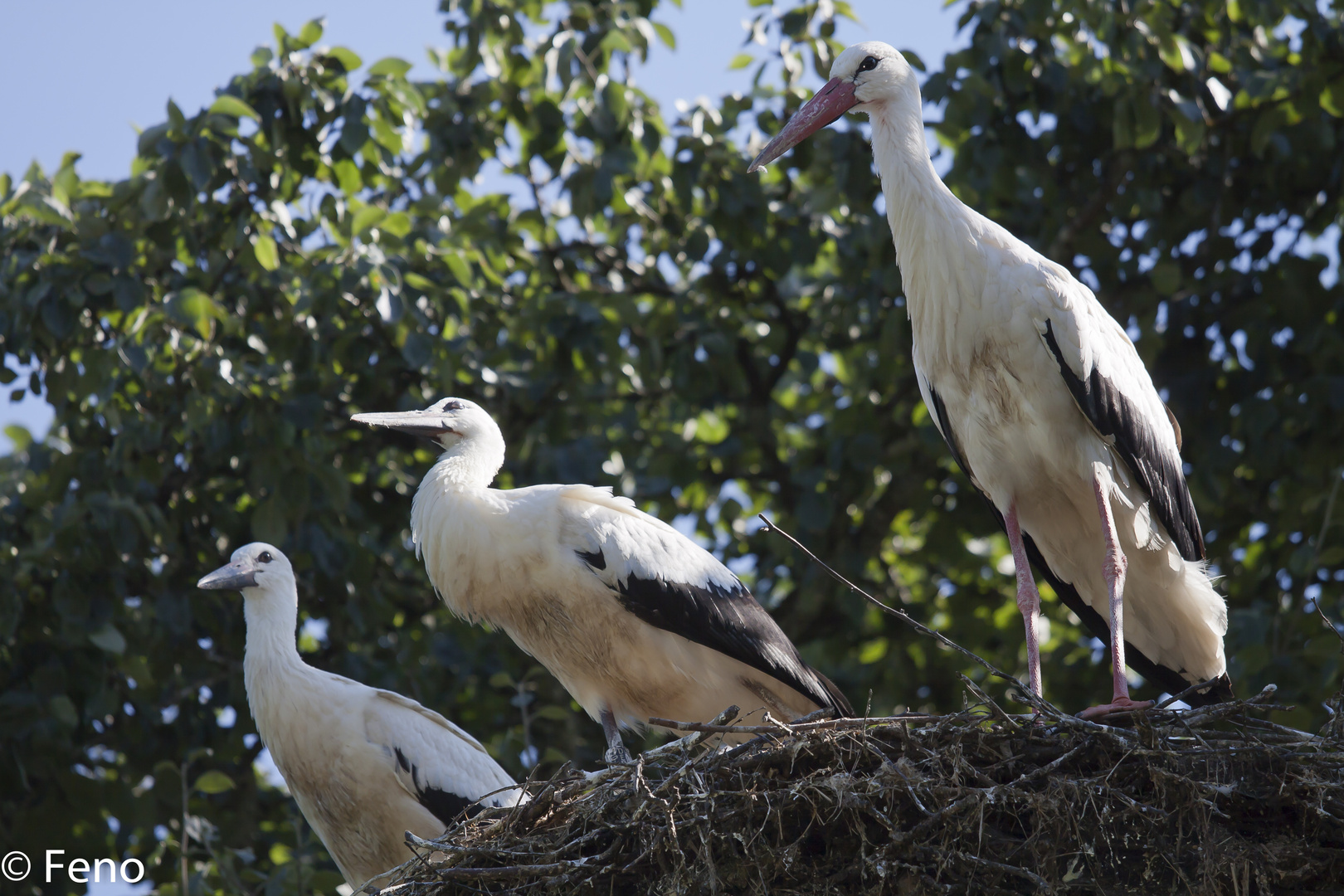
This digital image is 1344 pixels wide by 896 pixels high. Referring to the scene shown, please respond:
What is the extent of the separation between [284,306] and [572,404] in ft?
4.90

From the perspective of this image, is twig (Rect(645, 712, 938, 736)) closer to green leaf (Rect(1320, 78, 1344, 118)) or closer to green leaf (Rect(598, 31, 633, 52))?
green leaf (Rect(598, 31, 633, 52))

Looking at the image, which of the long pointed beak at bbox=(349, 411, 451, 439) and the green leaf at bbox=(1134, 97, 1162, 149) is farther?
the green leaf at bbox=(1134, 97, 1162, 149)

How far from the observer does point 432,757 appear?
5.25 m

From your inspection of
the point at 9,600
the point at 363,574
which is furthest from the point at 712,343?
Answer: the point at 9,600

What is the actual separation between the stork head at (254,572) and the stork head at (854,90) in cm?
257

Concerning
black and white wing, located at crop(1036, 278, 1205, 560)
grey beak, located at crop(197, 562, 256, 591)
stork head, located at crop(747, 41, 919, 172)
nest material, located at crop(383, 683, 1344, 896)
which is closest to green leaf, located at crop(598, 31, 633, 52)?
stork head, located at crop(747, 41, 919, 172)

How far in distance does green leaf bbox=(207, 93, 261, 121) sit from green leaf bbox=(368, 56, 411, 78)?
643 millimetres

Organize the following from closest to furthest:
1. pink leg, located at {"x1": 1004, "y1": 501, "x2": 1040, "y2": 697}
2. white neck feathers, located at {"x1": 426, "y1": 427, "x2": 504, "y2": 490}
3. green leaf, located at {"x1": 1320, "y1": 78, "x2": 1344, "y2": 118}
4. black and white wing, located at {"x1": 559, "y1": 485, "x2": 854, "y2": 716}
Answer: pink leg, located at {"x1": 1004, "y1": 501, "x2": 1040, "y2": 697}, black and white wing, located at {"x1": 559, "y1": 485, "x2": 854, "y2": 716}, white neck feathers, located at {"x1": 426, "y1": 427, "x2": 504, "y2": 490}, green leaf, located at {"x1": 1320, "y1": 78, "x2": 1344, "y2": 118}

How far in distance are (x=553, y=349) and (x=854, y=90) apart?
2.64 meters

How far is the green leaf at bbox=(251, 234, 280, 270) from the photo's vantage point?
6629 millimetres

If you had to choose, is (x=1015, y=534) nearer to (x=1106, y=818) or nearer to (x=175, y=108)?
(x=1106, y=818)

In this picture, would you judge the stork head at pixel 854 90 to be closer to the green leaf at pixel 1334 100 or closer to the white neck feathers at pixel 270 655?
the white neck feathers at pixel 270 655

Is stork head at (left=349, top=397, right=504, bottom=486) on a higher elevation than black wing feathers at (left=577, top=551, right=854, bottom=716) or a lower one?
higher

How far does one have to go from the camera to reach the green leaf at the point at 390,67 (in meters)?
6.64
